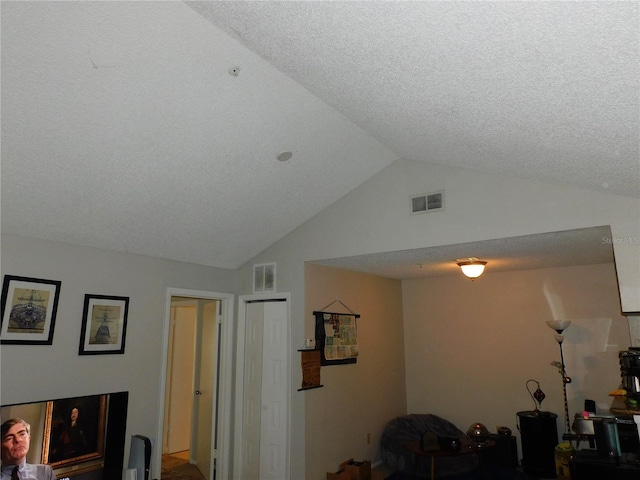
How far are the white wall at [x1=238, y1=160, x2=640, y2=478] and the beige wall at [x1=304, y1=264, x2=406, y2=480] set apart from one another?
8.3 inches

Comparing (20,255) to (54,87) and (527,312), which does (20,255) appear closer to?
(54,87)

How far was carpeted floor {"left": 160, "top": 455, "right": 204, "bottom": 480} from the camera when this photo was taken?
5145 millimetres

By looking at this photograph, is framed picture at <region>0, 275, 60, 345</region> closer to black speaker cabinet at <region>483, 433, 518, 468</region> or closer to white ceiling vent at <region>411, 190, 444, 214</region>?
white ceiling vent at <region>411, 190, 444, 214</region>

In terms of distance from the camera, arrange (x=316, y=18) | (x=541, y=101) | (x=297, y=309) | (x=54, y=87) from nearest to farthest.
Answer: (x=316, y=18)
(x=541, y=101)
(x=54, y=87)
(x=297, y=309)

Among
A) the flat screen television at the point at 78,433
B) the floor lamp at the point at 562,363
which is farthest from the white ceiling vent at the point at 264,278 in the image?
the floor lamp at the point at 562,363

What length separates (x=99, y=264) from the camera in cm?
381

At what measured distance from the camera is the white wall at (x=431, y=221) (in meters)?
3.35

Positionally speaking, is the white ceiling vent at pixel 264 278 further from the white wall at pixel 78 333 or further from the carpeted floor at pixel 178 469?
the carpeted floor at pixel 178 469

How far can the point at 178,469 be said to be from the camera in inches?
215

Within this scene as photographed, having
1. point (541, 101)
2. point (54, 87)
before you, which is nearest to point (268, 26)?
point (54, 87)

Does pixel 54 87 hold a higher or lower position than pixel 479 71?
higher

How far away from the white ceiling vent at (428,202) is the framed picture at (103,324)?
2.87 metres

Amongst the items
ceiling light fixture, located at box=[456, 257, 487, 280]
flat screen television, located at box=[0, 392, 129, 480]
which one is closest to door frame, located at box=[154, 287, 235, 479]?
flat screen television, located at box=[0, 392, 129, 480]

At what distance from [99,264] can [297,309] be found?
2028mm
